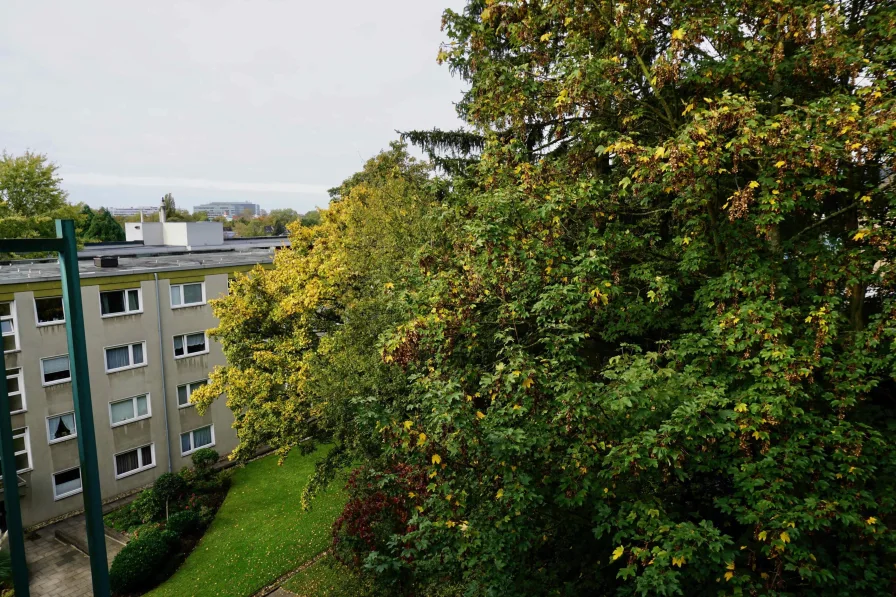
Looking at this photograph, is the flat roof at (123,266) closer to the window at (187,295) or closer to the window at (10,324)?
the window at (187,295)

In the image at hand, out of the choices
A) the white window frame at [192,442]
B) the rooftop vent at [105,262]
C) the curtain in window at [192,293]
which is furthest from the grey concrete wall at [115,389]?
the rooftop vent at [105,262]

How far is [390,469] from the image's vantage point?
41.2 feet

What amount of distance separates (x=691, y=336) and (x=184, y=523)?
61.3 feet

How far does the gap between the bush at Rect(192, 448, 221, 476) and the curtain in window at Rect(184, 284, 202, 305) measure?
685 cm

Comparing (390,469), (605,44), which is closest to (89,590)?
(390,469)

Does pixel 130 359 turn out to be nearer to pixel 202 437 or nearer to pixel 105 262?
pixel 105 262

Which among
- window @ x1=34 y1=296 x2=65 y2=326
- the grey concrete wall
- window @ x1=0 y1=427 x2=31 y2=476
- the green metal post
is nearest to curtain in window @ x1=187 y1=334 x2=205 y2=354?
the grey concrete wall

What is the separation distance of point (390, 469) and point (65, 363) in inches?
649

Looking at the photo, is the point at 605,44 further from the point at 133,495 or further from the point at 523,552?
the point at 133,495

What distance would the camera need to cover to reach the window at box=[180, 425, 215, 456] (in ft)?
83.2

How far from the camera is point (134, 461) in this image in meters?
23.8

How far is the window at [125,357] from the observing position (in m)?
22.9

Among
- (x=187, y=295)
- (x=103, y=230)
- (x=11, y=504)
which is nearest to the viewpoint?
(x=11, y=504)

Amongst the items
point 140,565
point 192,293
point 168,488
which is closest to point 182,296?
point 192,293
